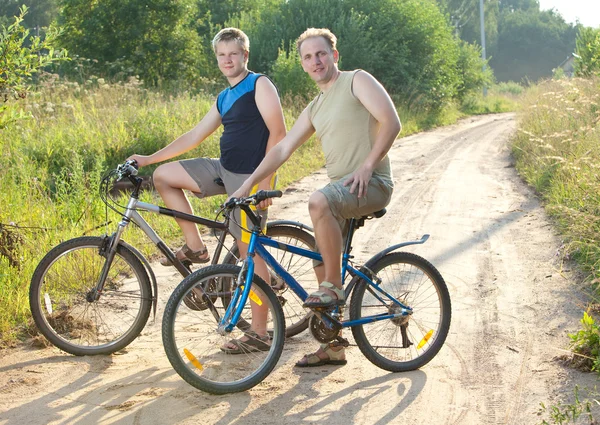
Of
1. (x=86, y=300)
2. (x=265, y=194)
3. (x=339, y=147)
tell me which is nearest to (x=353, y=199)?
(x=339, y=147)

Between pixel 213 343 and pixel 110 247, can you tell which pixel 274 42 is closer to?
pixel 110 247

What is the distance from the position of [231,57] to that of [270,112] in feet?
1.37

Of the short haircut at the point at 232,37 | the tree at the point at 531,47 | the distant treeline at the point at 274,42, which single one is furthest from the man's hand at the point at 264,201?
the tree at the point at 531,47

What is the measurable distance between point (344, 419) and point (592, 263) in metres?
3.70

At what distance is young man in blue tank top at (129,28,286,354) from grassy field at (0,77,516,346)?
55 cm

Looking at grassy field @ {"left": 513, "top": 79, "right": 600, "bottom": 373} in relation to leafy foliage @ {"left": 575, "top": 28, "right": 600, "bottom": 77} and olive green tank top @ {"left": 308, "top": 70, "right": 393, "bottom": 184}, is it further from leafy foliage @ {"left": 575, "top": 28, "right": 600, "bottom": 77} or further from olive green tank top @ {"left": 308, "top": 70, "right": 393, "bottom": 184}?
leafy foliage @ {"left": 575, "top": 28, "right": 600, "bottom": 77}

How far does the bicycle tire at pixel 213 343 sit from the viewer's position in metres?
4.39

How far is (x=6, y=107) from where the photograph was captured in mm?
5840

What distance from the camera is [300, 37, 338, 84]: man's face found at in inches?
183

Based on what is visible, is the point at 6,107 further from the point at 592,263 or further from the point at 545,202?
the point at 545,202

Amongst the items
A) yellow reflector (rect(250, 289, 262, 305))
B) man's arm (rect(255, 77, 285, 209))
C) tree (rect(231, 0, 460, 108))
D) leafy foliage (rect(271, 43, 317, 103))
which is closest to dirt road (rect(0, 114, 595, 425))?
yellow reflector (rect(250, 289, 262, 305))

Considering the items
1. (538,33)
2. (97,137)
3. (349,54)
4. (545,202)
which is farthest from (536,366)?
(538,33)

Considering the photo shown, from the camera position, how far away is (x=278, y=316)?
4672 millimetres

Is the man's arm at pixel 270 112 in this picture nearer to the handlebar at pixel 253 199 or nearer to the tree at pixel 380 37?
the handlebar at pixel 253 199
